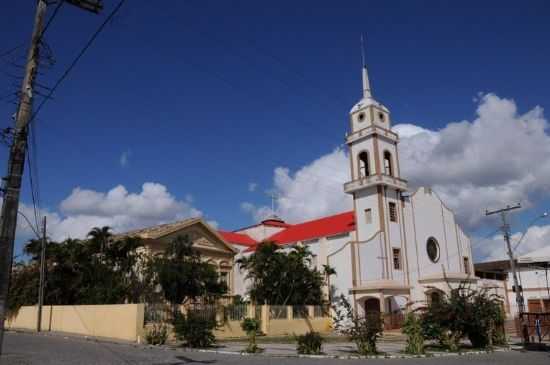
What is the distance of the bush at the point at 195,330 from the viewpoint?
17.9 metres

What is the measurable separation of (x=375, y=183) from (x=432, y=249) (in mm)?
8147

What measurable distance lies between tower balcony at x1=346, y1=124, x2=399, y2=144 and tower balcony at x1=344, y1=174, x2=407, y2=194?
3437mm

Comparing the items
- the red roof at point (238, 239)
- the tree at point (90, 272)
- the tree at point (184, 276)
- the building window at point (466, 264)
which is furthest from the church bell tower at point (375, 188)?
the red roof at point (238, 239)

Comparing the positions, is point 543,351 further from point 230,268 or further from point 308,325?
point 230,268

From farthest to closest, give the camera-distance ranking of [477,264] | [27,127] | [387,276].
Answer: [477,264] → [387,276] → [27,127]

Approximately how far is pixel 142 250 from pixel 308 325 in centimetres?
1313

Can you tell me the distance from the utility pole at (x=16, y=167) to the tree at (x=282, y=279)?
870 inches

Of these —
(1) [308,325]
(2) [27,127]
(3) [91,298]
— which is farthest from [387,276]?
(2) [27,127]

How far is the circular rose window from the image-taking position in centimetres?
3785

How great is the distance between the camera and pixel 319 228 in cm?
4312

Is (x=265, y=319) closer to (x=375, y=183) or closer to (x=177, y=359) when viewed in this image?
(x=177, y=359)

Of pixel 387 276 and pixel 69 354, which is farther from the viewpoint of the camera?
pixel 387 276

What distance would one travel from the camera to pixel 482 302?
16562mm

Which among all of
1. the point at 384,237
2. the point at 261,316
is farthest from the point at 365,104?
the point at 261,316
